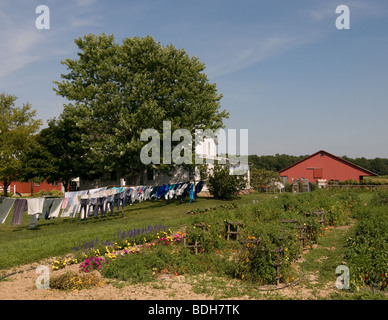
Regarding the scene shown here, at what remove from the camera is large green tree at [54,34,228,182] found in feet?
92.1

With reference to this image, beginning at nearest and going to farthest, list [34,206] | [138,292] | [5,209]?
1. [138,292]
2. [5,209]
3. [34,206]

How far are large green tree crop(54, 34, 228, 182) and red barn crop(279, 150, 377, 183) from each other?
3043cm

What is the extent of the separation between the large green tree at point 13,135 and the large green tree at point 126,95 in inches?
324

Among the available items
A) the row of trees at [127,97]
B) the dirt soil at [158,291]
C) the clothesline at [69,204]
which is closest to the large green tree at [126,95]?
the row of trees at [127,97]

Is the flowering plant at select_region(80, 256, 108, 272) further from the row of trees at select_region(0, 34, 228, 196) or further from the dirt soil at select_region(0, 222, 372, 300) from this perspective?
the row of trees at select_region(0, 34, 228, 196)

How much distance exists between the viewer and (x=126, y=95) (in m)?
28.8

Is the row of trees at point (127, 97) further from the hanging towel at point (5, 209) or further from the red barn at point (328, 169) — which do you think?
the red barn at point (328, 169)

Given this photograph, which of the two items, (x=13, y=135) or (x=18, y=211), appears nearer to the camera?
(x=18, y=211)

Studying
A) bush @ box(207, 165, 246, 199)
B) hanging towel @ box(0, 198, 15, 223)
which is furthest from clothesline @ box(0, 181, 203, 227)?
bush @ box(207, 165, 246, 199)

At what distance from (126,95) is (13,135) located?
48.0ft

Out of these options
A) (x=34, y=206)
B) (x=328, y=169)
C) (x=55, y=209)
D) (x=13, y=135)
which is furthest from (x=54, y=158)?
(x=328, y=169)

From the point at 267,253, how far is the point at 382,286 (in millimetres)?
2488

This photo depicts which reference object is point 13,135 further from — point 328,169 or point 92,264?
point 328,169

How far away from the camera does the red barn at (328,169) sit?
174 feet
